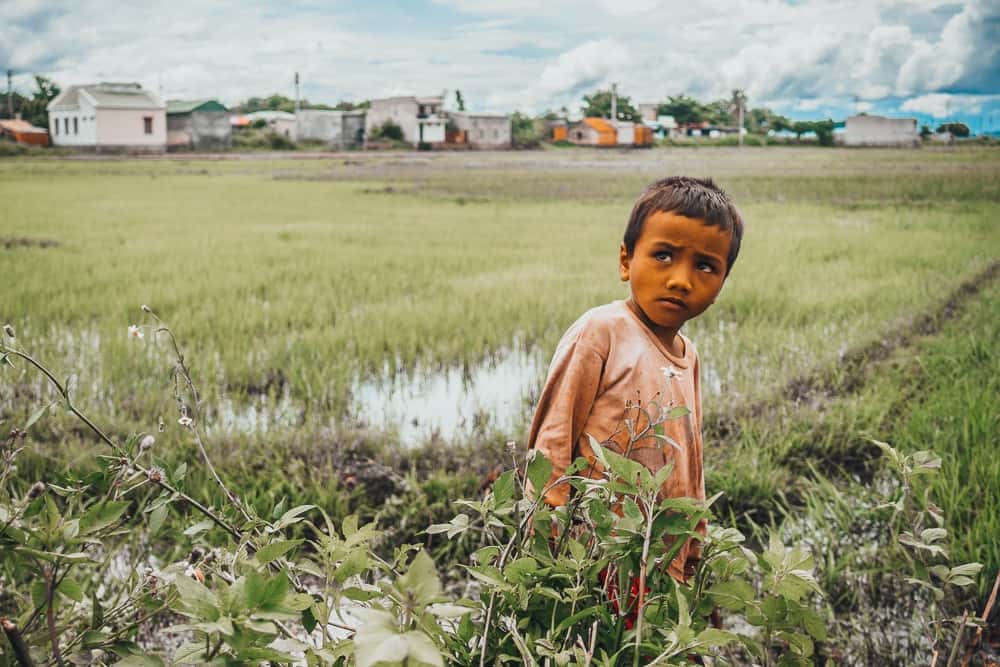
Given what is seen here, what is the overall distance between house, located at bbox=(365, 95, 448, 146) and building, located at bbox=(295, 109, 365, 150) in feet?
1.83

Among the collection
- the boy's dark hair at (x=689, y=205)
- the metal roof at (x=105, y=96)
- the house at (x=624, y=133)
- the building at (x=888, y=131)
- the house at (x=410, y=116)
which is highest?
the house at (x=410, y=116)

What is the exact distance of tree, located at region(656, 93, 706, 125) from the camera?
9870mm

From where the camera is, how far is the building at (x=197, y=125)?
10328mm

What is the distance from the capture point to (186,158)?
11.1 metres

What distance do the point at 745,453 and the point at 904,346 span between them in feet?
5.53

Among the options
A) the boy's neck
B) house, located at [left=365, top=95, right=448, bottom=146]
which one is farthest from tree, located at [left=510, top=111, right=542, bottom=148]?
the boy's neck

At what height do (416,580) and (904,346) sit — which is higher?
(416,580)

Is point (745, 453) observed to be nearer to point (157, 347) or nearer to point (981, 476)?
point (981, 476)

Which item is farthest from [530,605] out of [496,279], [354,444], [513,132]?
[513,132]

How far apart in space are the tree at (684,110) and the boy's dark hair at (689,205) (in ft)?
30.0

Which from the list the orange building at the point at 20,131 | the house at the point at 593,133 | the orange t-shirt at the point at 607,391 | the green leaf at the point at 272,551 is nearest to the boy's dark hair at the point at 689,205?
the orange t-shirt at the point at 607,391

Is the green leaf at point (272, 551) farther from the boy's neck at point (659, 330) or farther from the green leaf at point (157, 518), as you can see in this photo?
the boy's neck at point (659, 330)

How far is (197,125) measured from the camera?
1102cm

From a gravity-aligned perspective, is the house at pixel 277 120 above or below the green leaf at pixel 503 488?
above
